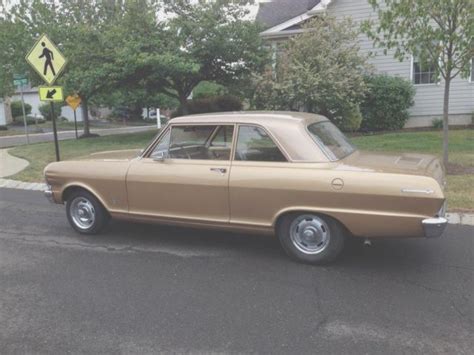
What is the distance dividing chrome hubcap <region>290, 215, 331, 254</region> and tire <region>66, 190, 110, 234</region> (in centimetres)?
251

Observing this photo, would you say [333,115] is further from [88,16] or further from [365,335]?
[88,16]

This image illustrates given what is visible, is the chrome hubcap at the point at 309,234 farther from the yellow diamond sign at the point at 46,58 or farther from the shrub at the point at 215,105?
the shrub at the point at 215,105

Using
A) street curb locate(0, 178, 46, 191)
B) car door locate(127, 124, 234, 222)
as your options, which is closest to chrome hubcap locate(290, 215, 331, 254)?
car door locate(127, 124, 234, 222)

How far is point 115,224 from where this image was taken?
6.48 m

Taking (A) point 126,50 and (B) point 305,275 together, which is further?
(A) point 126,50

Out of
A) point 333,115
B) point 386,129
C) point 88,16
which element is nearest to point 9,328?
point 333,115

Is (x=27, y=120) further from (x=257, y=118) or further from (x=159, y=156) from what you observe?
(x=257, y=118)

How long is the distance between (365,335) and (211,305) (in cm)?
126

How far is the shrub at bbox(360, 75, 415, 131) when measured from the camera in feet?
49.7

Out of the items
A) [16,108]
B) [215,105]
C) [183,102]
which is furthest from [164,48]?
[16,108]

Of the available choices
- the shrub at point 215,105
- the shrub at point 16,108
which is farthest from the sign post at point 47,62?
the shrub at point 16,108

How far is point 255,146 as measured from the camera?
4.94m

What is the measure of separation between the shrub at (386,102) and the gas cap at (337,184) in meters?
11.3

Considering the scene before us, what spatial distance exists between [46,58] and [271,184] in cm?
728
